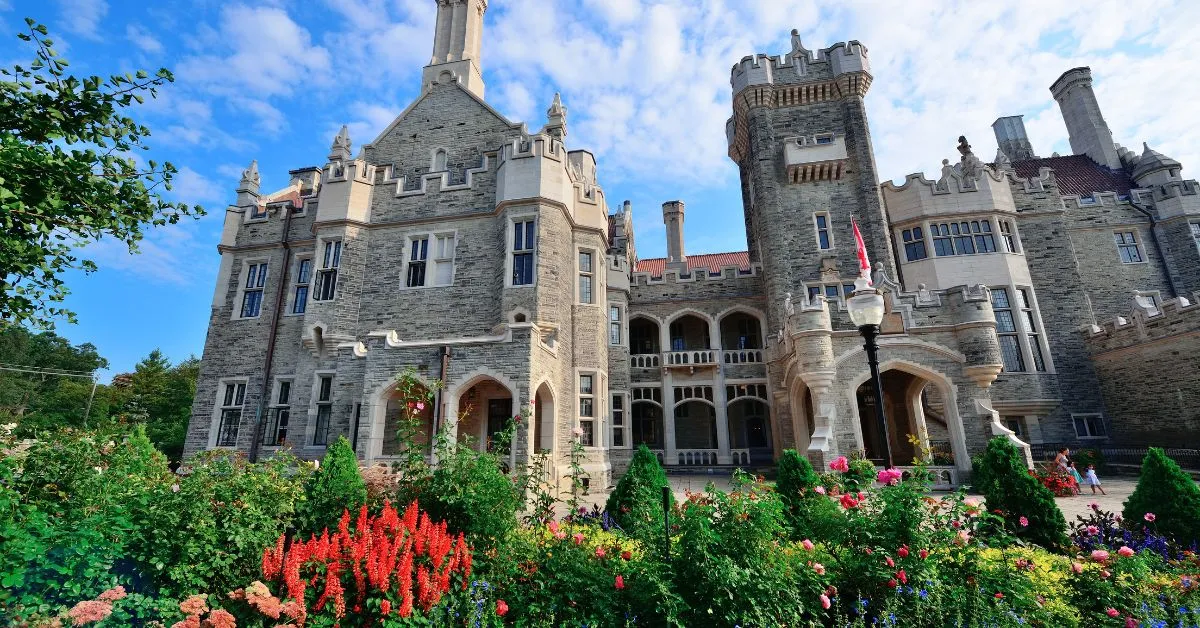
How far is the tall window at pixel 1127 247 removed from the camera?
1997 centimetres

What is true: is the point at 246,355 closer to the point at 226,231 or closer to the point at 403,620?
the point at 226,231

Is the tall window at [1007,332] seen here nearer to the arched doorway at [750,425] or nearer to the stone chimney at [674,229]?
the arched doorway at [750,425]

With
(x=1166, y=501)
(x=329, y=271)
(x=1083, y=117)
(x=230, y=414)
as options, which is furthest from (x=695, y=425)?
(x=1083, y=117)

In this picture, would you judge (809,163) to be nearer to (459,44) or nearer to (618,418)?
(618,418)

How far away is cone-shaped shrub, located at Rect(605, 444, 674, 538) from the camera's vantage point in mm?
5957

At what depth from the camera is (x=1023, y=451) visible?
39.7 ft

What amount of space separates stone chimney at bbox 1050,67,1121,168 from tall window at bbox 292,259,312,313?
120ft

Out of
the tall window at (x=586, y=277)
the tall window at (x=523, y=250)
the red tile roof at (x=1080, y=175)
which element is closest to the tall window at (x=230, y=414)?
the tall window at (x=523, y=250)

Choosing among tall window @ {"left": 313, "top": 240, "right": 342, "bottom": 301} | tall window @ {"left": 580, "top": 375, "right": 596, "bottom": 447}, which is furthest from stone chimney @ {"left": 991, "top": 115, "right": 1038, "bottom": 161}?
tall window @ {"left": 313, "top": 240, "right": 342, "bottom": 301}

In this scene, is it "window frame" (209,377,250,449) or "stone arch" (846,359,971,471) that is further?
"window frame" (209,377,250,449)

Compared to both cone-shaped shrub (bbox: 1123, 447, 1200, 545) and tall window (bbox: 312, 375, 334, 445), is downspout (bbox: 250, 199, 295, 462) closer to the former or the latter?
tall window (bbox: 312, 375, 334, 445)

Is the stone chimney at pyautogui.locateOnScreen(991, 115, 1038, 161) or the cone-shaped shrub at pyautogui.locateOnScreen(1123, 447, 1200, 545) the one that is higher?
the stone chimney at pyautogui.locateOnScreen(991, 115, 1038, 161)

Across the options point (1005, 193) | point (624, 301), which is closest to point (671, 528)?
point (624, 301)

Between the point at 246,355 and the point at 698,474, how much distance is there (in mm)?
17113
